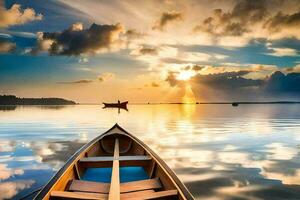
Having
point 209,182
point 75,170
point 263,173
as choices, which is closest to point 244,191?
point 209,182

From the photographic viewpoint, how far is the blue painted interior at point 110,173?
9750 millimetres

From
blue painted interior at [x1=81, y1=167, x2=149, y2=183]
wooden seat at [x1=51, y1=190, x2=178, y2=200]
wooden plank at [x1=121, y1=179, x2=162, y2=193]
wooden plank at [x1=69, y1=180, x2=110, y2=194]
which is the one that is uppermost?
wooden seat at [x1=51, y1=190, x2=178, y2=200]

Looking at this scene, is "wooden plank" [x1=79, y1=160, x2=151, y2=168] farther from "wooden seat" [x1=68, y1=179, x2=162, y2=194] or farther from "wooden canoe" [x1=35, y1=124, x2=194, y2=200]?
"wooden seat" [x1=68, y1=179, x2=162, y2=194]

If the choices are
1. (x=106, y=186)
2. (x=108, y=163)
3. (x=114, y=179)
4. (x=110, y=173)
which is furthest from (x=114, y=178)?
(x=108, y=163)

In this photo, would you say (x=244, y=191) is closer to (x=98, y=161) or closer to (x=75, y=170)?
(x=98, y=161)

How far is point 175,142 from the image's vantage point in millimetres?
24516

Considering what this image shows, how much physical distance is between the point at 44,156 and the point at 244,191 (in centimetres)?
1208

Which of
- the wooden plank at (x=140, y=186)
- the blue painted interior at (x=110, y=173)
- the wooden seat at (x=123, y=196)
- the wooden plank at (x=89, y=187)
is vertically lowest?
the blue painted interior at (x=110, y=173)

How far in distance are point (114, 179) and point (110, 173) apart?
2.45 m

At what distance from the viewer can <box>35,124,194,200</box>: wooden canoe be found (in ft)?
22.4

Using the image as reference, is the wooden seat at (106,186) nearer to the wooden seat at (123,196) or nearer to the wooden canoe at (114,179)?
the wooden canoe at (114,179)

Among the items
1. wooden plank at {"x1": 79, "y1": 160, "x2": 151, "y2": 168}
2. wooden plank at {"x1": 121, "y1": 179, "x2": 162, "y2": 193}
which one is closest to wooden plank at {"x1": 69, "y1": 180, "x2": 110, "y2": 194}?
wooden plank at {"x1": 121, "y1": 179, "x2": 162, "y2": 193}

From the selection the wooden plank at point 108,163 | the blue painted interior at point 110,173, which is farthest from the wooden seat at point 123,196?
the wooden plank at point 108,163

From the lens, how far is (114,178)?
776cm
